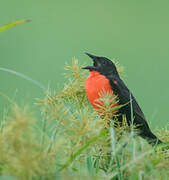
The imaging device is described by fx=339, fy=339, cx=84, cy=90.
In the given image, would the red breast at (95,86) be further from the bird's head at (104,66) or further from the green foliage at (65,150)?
the green foliage at (65,150)

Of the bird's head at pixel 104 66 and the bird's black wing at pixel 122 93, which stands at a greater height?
the bird's head at pixel 104 66

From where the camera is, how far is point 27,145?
750 mm

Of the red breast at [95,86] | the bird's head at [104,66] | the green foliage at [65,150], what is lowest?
the green foliage at [65,150]

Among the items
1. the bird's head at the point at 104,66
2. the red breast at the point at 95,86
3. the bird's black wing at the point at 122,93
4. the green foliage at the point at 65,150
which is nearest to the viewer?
the green foliage at the point at 65,150

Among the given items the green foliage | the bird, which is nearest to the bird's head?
the bird

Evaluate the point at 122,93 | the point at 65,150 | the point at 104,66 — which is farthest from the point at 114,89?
the point at 65,150

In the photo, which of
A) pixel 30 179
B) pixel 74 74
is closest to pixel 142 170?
pixel 30 179

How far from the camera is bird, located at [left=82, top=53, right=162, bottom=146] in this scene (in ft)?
6.14

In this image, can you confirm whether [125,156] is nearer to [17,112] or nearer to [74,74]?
[17,112]

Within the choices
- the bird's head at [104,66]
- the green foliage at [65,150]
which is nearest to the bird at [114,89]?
the bird's head at [104,66]

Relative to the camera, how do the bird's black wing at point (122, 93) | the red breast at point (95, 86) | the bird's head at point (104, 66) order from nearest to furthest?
the red breast at point (95, 86), the bird's black wing at point (122, 93), the bird's head at point (104, 66)

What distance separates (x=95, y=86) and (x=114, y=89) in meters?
0.29

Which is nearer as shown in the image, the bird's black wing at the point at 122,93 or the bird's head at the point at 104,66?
the bird's black wing at the point at 122,93

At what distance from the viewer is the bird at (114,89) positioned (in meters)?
1.87
